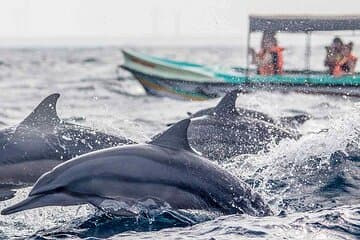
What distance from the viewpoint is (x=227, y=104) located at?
13.6m

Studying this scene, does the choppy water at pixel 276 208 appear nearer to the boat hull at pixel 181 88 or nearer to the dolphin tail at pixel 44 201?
the dolphin tail at pixel 44 201

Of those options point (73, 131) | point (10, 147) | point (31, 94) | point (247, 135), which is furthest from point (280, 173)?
point (31, 94)

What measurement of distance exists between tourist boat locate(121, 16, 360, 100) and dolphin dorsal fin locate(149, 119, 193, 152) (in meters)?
13.4

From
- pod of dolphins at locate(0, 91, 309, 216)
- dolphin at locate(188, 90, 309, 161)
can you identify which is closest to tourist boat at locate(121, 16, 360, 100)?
dolphin at locate(188, 90, 309, 161)

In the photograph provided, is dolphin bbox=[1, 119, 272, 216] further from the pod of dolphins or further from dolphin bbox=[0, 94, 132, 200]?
dolphin bbox=[0, 94, 132, 200]

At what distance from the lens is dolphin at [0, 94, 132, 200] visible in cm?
1030

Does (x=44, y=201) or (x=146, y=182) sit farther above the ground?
(x=146, y=182)

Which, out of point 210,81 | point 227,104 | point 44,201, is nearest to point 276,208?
point 44,201

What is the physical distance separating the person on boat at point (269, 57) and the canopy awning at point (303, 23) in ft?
4.48

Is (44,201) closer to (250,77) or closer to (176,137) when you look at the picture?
(176,137)

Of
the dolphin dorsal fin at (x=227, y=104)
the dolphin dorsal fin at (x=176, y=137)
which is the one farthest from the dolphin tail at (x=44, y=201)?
the dolphin dorsal fin at (x=227, y=104)

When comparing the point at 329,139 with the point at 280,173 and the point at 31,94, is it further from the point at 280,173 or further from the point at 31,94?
the point at 31,94

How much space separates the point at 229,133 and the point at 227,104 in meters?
0.54

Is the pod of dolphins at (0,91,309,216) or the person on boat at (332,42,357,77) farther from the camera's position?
the person on boat at (332,42,357,77)
